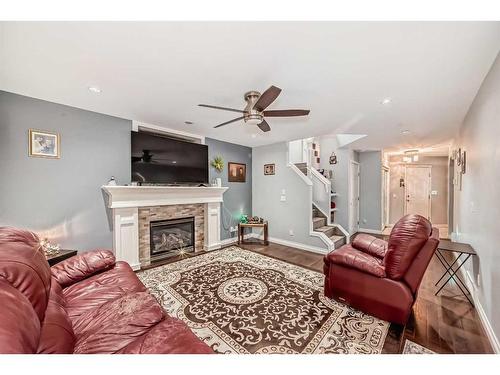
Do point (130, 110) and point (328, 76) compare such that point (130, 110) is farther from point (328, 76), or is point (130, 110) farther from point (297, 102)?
point (328, 76)

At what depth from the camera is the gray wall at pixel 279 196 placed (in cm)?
439

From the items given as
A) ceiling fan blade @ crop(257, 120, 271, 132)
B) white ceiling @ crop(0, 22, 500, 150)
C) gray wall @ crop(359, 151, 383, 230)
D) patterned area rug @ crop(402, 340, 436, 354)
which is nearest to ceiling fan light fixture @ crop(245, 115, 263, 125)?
ceiling fan blade @ crop(257, 120, 271, 132)

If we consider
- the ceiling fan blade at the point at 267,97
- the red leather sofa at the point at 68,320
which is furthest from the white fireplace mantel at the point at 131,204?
the ceiling fan blade at the point at 267,97

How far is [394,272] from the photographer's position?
1.84 m

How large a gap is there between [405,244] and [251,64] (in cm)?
205

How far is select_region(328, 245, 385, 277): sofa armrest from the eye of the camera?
6.35 feet

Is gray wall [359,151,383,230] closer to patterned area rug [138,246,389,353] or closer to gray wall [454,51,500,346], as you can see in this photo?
gray wall [454,51,500,346]

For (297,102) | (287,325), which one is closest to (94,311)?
(287,325)

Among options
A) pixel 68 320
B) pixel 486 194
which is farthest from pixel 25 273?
pixel 486 194

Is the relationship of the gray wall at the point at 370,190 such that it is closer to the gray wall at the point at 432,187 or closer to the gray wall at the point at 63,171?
the gray wall at the point at 432,187

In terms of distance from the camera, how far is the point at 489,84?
1892 mm

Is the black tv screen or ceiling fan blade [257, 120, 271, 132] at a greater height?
ceiling fan blade [257, 120, 271, 132]

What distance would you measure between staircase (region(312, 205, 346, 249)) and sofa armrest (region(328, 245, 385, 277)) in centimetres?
212

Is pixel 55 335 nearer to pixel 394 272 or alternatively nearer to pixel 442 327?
pixel 394 272
